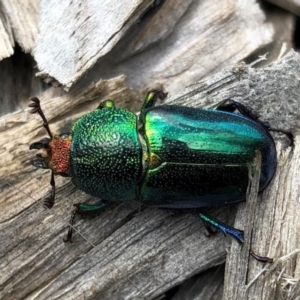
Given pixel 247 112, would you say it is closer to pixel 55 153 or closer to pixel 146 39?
pixel 146 39

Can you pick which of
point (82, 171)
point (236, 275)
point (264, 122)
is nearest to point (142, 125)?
point (82, 171)

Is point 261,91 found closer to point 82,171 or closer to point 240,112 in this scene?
point 240,112

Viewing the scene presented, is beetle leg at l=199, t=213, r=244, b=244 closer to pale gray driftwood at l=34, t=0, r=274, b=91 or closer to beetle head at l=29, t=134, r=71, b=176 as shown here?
beetle head at l=29, t=134, r=71, b=176

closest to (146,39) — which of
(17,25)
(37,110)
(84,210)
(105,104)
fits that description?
(105,104)

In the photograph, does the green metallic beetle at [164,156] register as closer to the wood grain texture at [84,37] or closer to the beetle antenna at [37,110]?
the beetle antenna at [37,110]

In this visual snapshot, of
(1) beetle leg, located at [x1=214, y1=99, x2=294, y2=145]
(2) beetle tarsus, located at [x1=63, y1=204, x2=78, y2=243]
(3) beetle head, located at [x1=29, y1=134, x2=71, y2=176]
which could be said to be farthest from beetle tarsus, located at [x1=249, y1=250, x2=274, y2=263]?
(3) beetle head, located at [x1=29, y1=134, x2=71, y2=176]
